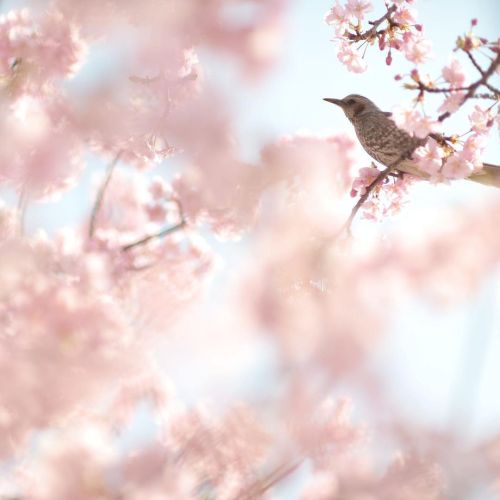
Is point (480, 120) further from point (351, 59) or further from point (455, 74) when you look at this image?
point (351, 59)

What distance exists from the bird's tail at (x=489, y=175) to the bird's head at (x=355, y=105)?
3.21ft

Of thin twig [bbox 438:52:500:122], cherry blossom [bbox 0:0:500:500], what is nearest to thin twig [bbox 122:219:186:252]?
cherry blossom [bbox 0:0:500:500]

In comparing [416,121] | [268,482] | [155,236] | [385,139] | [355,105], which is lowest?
[268,482]

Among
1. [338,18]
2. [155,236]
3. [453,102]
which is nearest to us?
[453,102]

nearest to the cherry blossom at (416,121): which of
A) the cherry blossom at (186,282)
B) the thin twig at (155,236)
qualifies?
the cherry blossom at (186,282)

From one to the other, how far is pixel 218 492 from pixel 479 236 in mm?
3496

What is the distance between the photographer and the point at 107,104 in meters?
3.50

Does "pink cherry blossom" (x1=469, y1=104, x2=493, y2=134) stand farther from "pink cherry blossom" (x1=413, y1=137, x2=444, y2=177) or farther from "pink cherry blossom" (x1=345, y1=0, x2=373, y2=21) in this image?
"pink cherry blossom" (x1=345, y1=0, x2=373, y2=21)

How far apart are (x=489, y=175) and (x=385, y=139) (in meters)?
0.66

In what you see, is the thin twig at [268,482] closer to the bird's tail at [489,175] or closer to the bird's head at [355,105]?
the bird's tail at [489,175]

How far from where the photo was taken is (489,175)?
2.76m

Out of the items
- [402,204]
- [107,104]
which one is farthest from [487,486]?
[107,104]

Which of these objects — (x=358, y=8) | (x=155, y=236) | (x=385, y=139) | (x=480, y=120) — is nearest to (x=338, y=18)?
(x=358, y=8)

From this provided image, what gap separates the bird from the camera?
2766 millimetres
